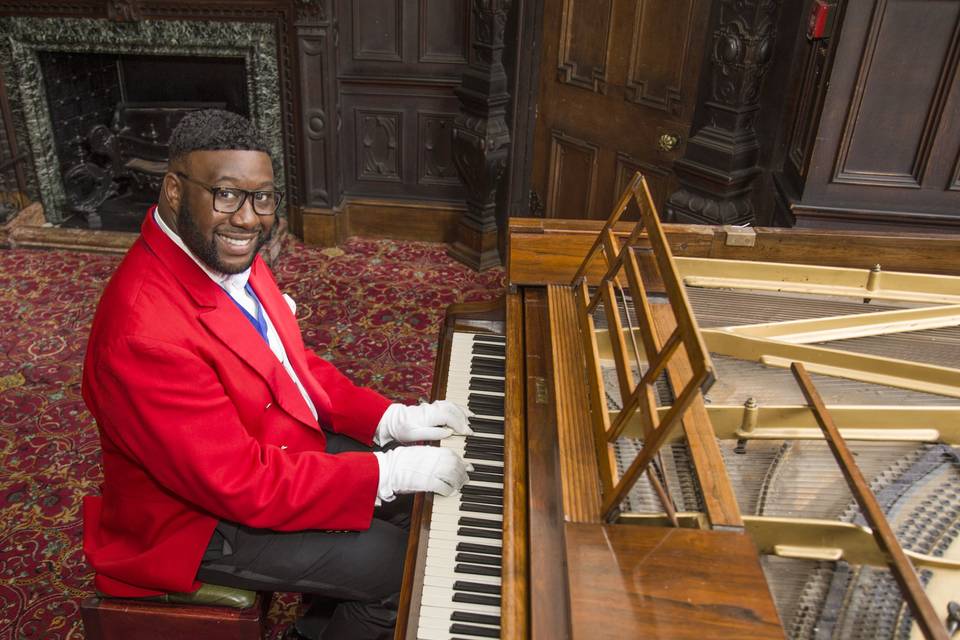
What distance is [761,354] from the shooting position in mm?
2047

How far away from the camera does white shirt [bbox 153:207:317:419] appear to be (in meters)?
1.80

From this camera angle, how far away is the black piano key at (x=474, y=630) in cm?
150

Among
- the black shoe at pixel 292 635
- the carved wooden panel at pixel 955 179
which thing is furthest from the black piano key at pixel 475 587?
the carved wooden panel at pixel 955 179

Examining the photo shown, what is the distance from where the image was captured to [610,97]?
4.32 metres

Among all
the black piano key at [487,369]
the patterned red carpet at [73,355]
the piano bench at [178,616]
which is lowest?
the patterned red carpet at [73,355]

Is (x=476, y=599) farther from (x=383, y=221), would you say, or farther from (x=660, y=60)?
(x=383, y=221)

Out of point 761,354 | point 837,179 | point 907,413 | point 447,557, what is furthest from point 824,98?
point 447,557

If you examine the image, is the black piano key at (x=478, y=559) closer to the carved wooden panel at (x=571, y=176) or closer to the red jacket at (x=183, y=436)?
the red jacket at (x=183, y=436)

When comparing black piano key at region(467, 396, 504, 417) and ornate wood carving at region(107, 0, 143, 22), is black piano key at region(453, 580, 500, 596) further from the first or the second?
ornate wood carving at region(107, 0, 143, 22)

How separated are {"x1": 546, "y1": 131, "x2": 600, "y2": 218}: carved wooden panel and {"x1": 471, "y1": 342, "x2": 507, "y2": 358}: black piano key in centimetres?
248

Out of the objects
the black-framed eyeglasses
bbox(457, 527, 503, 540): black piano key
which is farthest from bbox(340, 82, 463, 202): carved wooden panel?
bbox(457, 527, 503, 540): black piano key

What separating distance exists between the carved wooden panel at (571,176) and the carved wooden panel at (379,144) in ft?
3.52

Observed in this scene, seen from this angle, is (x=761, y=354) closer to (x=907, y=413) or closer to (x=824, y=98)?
(x=907, y=413)

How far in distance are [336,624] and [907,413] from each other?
151 cm
